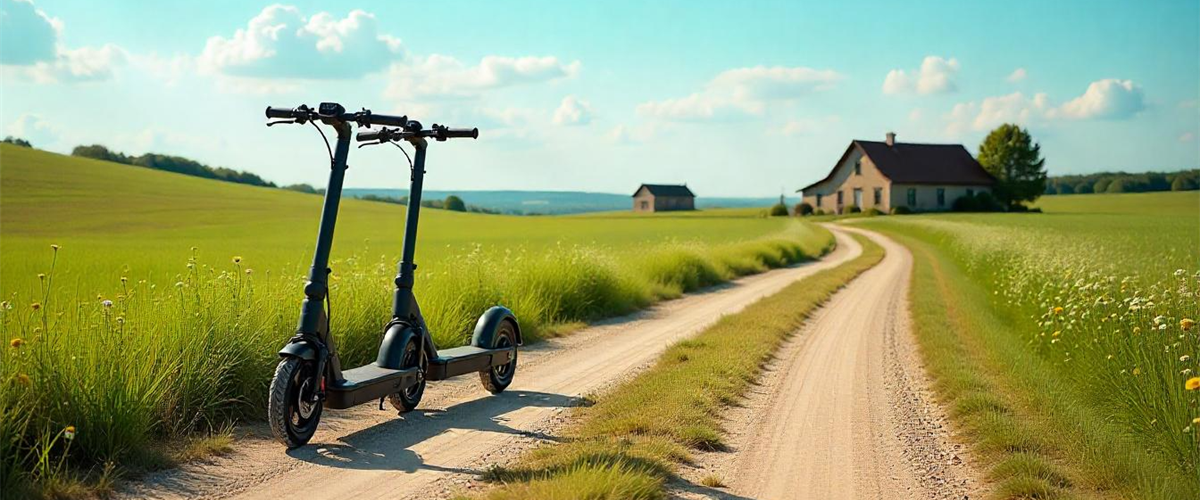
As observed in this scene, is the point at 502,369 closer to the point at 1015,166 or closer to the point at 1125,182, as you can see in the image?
the point at 1015,166

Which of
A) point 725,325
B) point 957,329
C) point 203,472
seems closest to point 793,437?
point 203,472

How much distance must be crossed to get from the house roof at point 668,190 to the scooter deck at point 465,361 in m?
136

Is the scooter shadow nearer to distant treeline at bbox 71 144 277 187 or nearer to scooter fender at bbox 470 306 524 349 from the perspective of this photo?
scooter fender at bbox 470 306 524 349

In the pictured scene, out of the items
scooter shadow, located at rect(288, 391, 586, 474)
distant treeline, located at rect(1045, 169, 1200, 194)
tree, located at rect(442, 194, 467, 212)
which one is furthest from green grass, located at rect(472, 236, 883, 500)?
distant treeline, located at rect(1045, 169, 1200, 194)

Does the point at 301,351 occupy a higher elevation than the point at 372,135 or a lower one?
lower

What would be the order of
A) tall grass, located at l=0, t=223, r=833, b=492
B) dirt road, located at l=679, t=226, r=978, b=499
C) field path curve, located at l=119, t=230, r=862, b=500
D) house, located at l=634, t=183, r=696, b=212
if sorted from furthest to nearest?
1. house, located at l=634, t=183, r=696, b=212
2. dirt road, located at l=679, t=226, r=978, b=499
3. field path curve, located at l=119, t=230, r=862, b=500
4. tall grass, located at l=0, t=223, r=833, b=492

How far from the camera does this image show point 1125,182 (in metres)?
129

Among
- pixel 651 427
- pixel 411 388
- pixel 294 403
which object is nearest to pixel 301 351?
pixel 294 403

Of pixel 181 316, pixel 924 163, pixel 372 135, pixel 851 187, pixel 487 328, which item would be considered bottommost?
pixel 487 328

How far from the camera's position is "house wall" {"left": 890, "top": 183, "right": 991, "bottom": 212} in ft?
284

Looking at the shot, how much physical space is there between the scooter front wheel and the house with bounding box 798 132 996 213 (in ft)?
277

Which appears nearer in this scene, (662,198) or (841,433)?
(841,433)

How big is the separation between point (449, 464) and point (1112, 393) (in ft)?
19.5

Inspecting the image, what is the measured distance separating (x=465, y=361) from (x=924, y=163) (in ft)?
294
